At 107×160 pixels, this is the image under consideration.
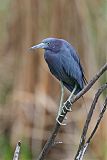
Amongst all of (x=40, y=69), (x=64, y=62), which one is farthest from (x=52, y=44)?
(x=40, y=69)

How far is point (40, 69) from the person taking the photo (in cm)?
315

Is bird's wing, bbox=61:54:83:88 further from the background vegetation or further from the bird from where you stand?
the background vegetation

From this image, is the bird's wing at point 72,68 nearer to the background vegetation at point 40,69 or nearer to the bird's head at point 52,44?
the bird's head at point 52,44

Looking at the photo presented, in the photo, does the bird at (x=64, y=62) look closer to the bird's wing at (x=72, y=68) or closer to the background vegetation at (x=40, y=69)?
the bird's wing at (x=72, y=68)

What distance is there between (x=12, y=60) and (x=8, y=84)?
0.15 m

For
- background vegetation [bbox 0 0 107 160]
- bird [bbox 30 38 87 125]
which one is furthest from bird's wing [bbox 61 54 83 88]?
background vegetation [bbox 0 0 107 160]

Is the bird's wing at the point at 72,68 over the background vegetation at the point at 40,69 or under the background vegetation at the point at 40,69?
over

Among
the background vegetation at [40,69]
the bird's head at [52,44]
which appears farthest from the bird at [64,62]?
the background vegetation at [40,69]

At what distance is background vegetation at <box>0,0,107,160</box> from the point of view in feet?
9.89

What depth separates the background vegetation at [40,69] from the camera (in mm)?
3016

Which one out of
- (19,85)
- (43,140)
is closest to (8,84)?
(19,85)

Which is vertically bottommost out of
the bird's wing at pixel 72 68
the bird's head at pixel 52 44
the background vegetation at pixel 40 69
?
the background vegetation at pixel 40 69

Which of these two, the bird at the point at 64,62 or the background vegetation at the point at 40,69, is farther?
the background vegetation at the point at 40,69

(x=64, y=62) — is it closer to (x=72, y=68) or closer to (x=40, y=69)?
(x=72, y=68)
